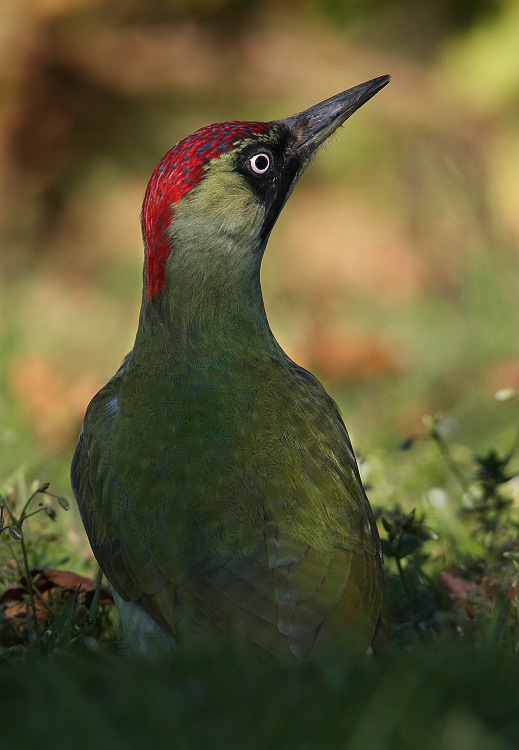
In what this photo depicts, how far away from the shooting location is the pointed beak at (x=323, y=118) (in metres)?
2.88

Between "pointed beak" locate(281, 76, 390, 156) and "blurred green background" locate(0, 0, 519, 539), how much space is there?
3.21m

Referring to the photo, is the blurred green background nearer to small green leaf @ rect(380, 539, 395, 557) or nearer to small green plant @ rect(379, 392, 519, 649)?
small green plant @ rect(379, 392, 519, 649)

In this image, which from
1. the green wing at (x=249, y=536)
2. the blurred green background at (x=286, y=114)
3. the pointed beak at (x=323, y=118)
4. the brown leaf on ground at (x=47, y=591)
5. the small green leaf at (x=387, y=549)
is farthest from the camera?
the blurred green background at (x=286, y=114)

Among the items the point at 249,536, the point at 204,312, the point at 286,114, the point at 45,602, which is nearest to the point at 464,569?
the point at 249,536

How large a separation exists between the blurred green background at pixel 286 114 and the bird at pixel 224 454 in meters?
3.46

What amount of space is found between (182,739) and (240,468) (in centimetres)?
92

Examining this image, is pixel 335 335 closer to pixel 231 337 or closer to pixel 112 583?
pixel 231 337

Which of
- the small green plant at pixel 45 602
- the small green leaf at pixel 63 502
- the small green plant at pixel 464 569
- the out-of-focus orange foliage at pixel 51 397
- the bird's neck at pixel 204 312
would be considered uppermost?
the out-of-focus orange foliage at pixel 51 397

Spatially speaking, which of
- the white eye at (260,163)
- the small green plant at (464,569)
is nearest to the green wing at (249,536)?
the small green plant at (464,569)

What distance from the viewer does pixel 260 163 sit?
2719 millimetres

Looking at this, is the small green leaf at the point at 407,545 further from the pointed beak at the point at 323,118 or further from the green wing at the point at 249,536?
the pointed beak at the point at 323,118

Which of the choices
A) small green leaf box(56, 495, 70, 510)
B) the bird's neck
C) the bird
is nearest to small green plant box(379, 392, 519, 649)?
the bird

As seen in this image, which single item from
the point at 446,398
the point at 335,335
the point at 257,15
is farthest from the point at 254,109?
the point at 446,398

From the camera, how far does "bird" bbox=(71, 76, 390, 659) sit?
215 cm
